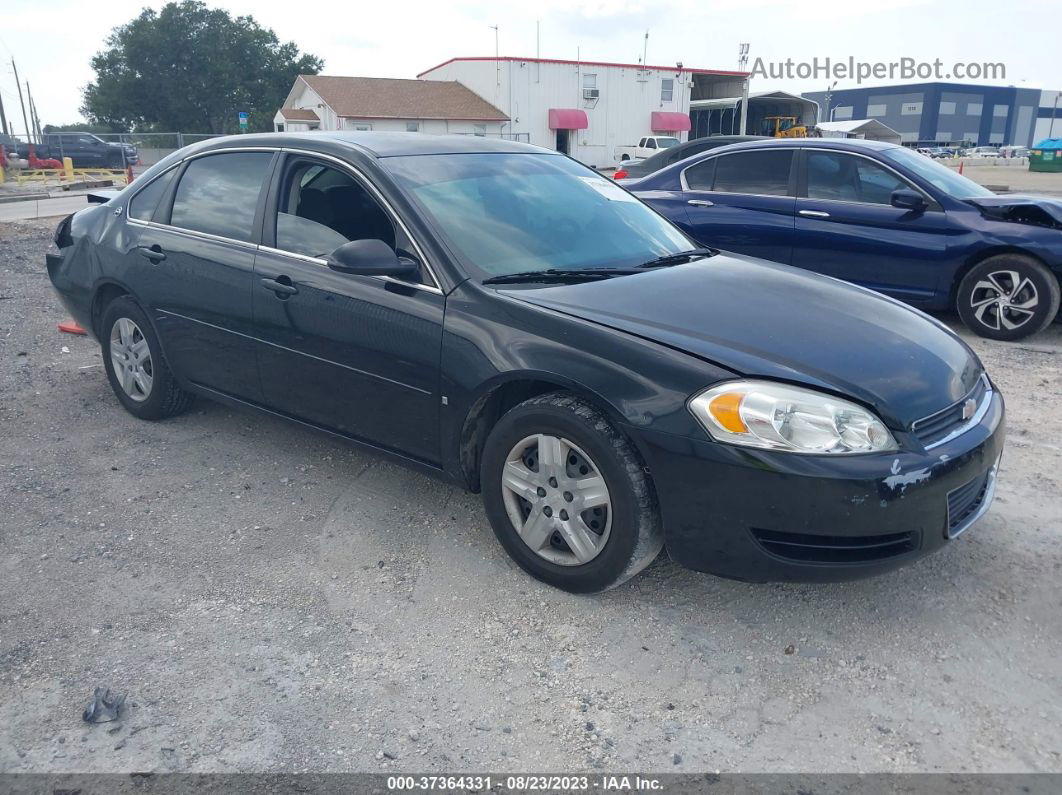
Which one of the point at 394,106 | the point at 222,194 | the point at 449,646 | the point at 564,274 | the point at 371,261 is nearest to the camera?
the point at 449,646

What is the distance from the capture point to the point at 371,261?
3418 mm

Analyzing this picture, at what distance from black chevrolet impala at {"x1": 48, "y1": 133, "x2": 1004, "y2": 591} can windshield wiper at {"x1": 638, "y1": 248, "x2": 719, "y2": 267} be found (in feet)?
0.08

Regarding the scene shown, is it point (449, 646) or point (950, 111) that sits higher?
point (950, 111)

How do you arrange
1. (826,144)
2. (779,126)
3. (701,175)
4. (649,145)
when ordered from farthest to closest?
(779,126) < (649,145) < (701,175) < (826,144)

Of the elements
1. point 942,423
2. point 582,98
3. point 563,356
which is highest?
point 582,98

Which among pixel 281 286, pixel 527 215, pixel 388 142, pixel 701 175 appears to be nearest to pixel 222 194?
pixel 281 286

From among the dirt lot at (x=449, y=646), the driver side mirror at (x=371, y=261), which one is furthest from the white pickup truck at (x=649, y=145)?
the driver side mirror at (x=371, y=261)

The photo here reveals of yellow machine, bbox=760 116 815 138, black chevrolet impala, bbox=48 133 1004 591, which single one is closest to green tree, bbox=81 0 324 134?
yellow machine, bbox=760 116 815 138

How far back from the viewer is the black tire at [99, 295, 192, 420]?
4863 millimetres

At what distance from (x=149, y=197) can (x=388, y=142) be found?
1.76 m

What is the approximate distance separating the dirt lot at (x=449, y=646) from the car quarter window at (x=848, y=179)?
138 inches

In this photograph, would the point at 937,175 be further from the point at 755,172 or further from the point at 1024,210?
the point at 755,172

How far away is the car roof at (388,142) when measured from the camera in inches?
157

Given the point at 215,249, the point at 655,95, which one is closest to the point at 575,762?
the point at 215,249
